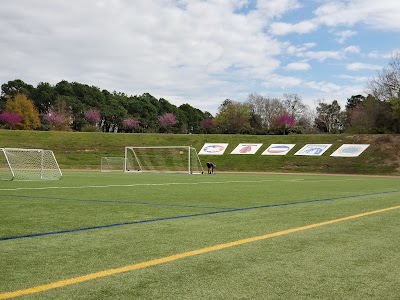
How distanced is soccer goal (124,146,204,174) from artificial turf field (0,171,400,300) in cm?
3356

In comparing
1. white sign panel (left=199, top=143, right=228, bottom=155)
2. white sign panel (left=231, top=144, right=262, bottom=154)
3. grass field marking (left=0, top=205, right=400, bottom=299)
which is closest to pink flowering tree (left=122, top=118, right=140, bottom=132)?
white sign panel (left=199, top=143, right=228, bottom=155)

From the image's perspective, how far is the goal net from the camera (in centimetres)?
4385

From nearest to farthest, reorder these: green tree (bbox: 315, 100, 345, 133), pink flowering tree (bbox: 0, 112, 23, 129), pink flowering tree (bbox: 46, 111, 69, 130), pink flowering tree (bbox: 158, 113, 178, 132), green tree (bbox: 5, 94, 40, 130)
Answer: pink flowering tree (bbox: 0, 112, 23, 129)
green tree (bbox: 5, 94, 40, 130)
pink flowering tree (bbox: 46, 111, 69, 130)
green tree (bbox: 315, 100, 345, 133)
pink flowering tree (bbox: 158, 113, 178, 132)

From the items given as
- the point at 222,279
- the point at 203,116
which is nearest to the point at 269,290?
the point at 222,279

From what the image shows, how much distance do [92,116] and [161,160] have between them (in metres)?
48.3

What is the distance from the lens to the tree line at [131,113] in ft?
239

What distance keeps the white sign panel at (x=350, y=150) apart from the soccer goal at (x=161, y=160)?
46.6 ft

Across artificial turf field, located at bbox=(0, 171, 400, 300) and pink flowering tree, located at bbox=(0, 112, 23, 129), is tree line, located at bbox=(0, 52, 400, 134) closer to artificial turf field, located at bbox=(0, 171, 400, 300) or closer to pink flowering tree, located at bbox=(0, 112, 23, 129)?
pink flowering tree, located at bbox=(0, 112, 23, 129)

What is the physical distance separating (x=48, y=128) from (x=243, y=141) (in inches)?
1491

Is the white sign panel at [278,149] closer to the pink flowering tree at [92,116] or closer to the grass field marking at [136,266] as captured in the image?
the grass field marking at [136,266]

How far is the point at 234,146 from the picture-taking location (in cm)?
5006

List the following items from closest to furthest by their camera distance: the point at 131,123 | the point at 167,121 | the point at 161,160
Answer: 1. the point at 161,160
2. the point at 131,123
3. the point at 167,121

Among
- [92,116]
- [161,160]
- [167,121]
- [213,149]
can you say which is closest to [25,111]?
[92,116]

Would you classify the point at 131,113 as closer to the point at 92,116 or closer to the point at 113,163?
the point at 92,116
